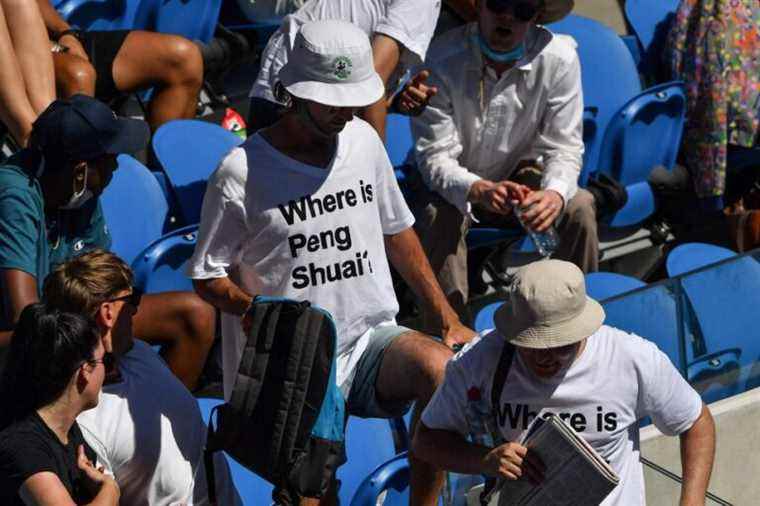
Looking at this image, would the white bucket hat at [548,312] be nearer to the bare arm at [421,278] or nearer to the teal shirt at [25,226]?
the bare arm at [421,278]

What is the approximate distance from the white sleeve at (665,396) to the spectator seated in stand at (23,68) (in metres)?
2.29

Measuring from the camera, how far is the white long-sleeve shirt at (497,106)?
5.78 meters

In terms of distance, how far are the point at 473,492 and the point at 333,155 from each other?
101 centimetres

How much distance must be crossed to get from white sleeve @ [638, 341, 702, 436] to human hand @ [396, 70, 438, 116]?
1668 millimetres

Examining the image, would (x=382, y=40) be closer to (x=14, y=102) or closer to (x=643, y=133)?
(x=14, y=102)

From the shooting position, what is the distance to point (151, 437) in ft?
12.2

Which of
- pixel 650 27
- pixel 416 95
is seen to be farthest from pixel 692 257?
pixel 650 27

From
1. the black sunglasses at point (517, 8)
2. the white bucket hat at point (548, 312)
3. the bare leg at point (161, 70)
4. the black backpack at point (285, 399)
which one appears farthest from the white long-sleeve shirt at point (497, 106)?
the white bucket hat at point (548, 312)

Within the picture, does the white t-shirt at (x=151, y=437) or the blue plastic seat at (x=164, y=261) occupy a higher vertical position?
→ the white t-shirt at (x=151, y=437)

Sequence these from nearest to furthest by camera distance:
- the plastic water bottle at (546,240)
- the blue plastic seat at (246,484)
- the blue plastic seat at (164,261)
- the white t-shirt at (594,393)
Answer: the white t-shirt at (594,393), the blue plastic seat at (246,484), the blue plastic seat at (164,261), the plastic water bottle at (546,240)

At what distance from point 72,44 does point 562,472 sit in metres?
2.80

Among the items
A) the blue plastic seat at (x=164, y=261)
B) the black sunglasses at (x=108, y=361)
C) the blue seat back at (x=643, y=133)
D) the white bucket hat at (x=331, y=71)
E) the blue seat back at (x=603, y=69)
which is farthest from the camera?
the blue seat back at (x=603, y=69)

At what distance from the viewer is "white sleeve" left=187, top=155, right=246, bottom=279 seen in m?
4.29

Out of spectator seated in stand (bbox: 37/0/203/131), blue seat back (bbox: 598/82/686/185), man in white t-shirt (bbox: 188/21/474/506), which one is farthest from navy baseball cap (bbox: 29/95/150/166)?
blue seat back (bbox: 598/82/686/185)
